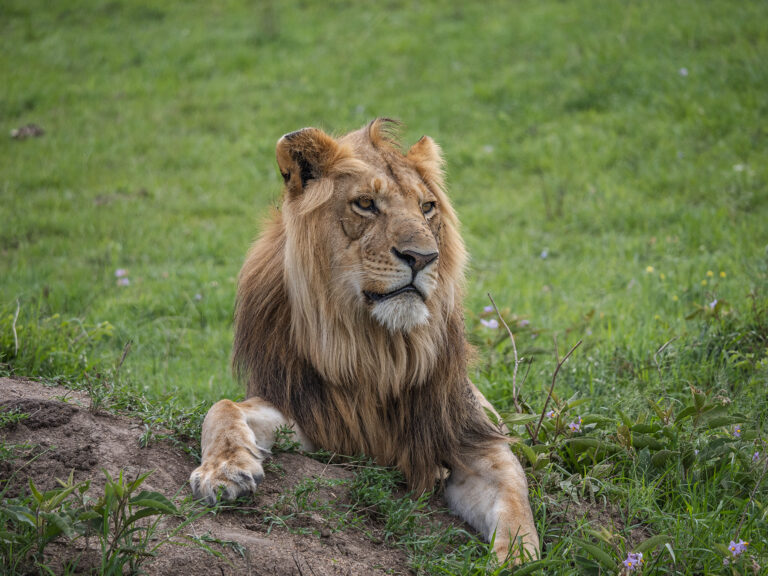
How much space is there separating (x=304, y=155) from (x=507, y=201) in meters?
5.32

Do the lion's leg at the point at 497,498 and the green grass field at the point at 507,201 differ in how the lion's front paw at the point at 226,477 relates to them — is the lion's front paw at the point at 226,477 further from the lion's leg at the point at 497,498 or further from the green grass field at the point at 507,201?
the lion's leg at the point at 497,498

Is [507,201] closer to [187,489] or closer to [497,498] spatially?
[497,498]

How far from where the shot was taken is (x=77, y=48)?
12.2 metres

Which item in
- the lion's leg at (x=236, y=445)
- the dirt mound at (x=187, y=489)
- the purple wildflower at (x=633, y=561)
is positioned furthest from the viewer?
the lion's leg at (x=236, y=445)

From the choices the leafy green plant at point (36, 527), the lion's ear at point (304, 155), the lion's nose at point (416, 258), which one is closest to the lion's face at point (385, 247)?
the lion's nose at point (416, 258)

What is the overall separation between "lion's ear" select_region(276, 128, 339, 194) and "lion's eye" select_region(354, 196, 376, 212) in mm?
210

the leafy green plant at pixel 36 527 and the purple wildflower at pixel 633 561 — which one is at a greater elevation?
the leafy green plant at pixel 36 527

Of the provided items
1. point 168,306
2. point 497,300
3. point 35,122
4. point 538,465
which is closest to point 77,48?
point 35,122

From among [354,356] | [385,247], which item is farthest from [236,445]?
[385,247]

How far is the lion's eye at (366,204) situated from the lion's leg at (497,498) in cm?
103

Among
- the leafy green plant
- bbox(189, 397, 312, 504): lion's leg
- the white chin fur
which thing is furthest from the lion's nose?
the leafy green plant

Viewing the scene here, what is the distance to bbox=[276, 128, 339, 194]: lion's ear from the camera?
3232mm

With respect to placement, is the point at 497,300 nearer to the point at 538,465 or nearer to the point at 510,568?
→ the point at 538,465

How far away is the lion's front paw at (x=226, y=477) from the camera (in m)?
2.69
